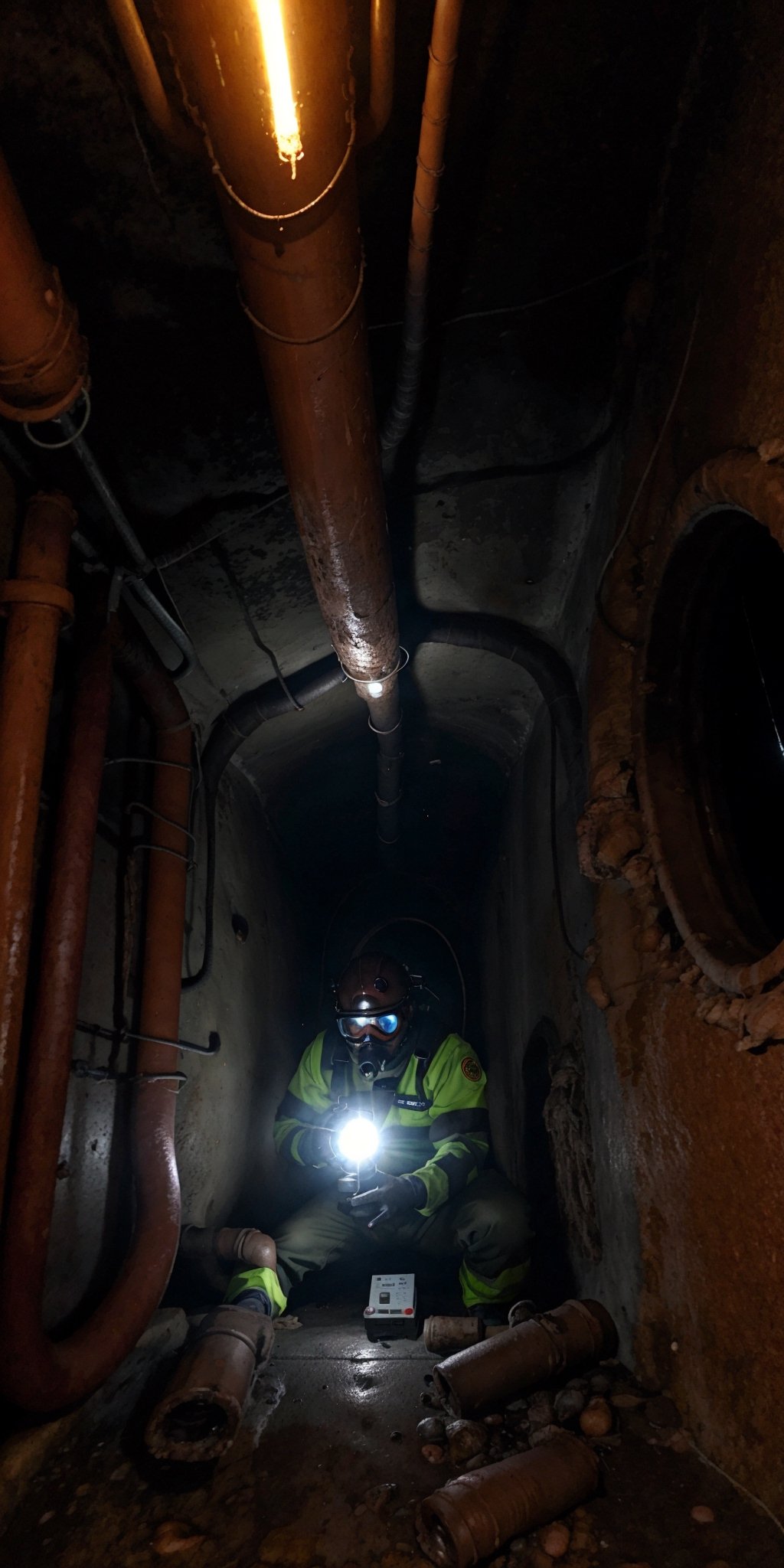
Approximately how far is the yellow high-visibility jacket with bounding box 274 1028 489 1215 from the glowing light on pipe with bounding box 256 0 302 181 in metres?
4.25

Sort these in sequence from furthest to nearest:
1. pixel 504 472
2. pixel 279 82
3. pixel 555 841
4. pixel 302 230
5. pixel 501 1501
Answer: pixel 555 841 → pixel 504 472 → pixel 501 1501 → pixel 302 230 → pixel 279 82

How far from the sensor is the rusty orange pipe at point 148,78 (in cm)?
148

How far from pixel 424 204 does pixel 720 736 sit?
163cm

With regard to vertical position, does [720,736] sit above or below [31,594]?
below

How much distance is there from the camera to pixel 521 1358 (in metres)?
2.23

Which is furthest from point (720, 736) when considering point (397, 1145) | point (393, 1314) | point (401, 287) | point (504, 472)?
point (397, 1145)

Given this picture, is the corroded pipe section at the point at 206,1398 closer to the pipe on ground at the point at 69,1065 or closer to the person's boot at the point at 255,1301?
the pipe on ground at the point at 69,1065

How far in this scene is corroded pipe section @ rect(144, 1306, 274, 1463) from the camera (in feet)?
7.01

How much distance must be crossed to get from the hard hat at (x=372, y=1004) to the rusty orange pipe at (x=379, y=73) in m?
3.85

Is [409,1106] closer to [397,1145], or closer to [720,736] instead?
[397,1145]

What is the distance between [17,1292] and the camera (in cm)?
187

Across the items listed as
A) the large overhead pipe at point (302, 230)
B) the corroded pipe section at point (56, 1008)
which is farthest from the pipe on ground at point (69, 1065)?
the large overhead pipe at point (302, 230)

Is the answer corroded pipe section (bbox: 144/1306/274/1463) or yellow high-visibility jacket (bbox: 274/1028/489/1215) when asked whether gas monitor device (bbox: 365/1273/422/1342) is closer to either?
corroded pipe section (bbox: 144/1306/274/1463)

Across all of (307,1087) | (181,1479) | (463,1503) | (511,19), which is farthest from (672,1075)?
(307,1087)
